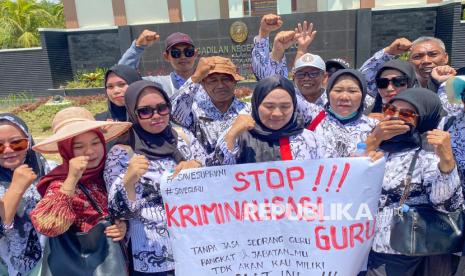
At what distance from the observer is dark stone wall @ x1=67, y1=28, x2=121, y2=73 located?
17.0 m

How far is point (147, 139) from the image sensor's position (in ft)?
8.46

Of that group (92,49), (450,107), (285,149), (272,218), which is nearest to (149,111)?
(285,149)


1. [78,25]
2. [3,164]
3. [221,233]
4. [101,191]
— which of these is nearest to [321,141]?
[221,233]

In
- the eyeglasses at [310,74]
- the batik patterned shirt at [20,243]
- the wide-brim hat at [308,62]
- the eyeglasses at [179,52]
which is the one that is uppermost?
the eyeglasses at [179,52]

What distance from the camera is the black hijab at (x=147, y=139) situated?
2529 mm

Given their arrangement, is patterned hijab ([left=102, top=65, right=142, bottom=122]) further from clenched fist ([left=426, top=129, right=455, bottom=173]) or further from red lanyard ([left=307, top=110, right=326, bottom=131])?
clenched fist ([left=426, top=129, right=455, bottom=173])

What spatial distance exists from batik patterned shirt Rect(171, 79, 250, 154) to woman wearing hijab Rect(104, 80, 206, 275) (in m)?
0.44

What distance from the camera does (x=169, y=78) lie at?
406cm

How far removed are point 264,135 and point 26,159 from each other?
1.49 m

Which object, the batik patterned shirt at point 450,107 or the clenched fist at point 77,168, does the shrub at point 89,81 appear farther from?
the clenched fist at point 77,168

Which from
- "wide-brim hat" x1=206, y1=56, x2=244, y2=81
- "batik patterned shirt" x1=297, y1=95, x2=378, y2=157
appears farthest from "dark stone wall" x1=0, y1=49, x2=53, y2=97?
"batik patterned shirt" x1=297, y1=95, x2=378, y2=157

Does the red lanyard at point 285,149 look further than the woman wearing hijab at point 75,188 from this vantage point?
Yes

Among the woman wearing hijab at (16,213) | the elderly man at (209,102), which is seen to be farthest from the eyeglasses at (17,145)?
the elderly man at (209,102)

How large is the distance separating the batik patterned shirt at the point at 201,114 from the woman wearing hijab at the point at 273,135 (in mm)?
577
